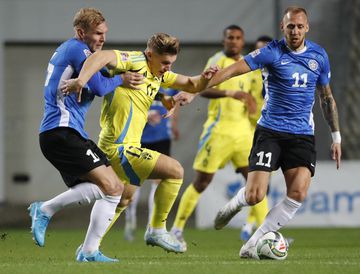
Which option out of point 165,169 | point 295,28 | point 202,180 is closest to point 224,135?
point 202,180

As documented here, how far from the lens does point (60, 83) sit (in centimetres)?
811

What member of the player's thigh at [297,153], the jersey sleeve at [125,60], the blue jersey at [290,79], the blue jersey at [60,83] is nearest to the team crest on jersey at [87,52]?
the blue jersey at [60,83]

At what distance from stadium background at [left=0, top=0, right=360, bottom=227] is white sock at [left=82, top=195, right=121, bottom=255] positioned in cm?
1009

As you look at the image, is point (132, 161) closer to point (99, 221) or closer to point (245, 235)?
point (99, 221)

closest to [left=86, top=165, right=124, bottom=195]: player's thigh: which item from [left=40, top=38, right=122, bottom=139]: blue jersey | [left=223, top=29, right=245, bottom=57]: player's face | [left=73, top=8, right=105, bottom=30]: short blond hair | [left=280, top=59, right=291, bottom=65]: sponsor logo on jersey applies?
[left=40, top=38, right=122, bottom=139]: blue jersey

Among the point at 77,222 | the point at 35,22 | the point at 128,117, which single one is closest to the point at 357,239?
the point at 128,117

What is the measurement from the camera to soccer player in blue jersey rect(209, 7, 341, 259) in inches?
345

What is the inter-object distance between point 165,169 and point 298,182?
1.05 m

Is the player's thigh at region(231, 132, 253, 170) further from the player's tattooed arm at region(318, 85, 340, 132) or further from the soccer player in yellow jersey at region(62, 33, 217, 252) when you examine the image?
the soccer player in yellow jersey at region(62, 33, 217, 252)

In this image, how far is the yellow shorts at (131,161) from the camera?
8625 mm

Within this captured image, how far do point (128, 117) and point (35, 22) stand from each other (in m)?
9.95

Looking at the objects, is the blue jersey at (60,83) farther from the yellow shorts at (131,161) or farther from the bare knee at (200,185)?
the bare knee at (200,185)

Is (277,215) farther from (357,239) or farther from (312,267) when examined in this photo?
(357,239)

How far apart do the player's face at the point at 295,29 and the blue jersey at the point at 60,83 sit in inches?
63.2
